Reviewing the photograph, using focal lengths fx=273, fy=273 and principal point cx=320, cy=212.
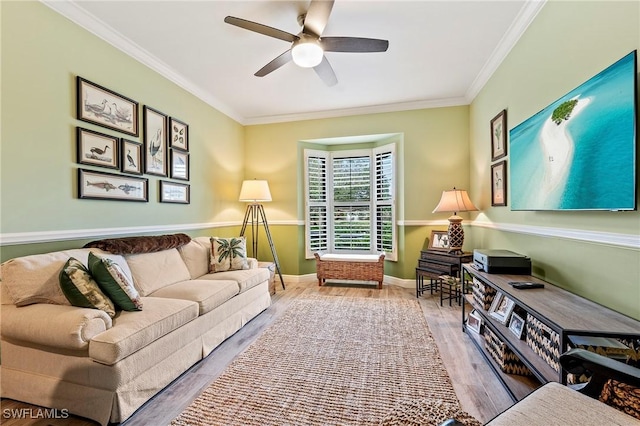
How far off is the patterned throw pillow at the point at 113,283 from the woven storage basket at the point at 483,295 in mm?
2612

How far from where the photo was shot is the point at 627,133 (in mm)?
1256

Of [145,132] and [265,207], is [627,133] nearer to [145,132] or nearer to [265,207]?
[145,132]

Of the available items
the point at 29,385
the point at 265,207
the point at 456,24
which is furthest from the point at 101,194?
the point at 456,24

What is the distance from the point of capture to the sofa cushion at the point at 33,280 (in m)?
1.65

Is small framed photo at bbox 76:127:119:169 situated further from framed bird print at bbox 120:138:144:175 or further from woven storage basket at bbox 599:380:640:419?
woven storage basket at bbox 599:380:640:419

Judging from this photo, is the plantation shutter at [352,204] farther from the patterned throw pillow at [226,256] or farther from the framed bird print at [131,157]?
the framed bird print at [131,157]

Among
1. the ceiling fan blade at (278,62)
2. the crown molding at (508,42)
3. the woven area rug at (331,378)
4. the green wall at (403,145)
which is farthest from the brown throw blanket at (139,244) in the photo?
the crown molding at (508,42)

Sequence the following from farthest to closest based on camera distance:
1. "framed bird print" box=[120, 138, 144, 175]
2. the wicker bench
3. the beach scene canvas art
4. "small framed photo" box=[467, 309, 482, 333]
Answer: the wicker bench < "framed bird print" box=[120, 138, 144, 175] < "small framed photo" box=[467, 309, 482, 333] < the beach scene canvas art

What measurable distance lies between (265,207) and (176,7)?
118 inches

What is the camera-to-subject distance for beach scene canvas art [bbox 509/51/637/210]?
126cm

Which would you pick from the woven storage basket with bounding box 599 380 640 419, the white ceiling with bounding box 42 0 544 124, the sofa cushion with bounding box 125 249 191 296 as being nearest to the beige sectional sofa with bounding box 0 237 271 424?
the sofa cushion with bounding box 125 249 191 296

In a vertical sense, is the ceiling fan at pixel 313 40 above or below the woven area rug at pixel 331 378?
above

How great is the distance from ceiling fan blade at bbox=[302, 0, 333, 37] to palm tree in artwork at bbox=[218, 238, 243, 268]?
2289 millimetres

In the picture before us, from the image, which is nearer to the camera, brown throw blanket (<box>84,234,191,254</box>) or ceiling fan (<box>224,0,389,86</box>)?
ceiling fan (<box>224,0,389,86</box>)
